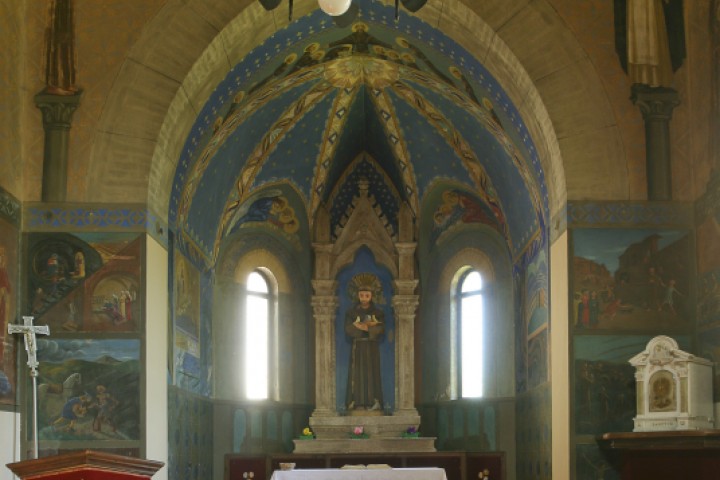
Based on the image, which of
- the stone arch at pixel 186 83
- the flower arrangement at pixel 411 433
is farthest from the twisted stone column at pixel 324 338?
the stone arch at pixel 186 83

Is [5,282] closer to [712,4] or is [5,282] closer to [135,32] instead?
[135,32]

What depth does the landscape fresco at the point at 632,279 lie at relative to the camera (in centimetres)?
1433

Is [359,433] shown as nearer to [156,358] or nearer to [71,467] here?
[156,358]

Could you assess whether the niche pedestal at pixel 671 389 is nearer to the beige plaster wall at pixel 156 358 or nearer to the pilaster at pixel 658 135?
the pilaster at pixel 658 135

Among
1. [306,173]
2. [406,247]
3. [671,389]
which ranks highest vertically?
[306,173]

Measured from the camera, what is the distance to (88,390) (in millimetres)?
14031

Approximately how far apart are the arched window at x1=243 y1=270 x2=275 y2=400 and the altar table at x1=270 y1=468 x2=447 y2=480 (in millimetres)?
4280

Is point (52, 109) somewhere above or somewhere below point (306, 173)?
below

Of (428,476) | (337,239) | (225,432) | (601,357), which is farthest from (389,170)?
(601,357)

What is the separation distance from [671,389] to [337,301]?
8609 mm

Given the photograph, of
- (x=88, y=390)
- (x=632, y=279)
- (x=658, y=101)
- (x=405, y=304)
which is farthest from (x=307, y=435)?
(x=658, y=101)

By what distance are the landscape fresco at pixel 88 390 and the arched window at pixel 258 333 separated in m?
6.63

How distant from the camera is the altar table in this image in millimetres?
16297

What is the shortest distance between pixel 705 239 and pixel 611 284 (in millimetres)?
1113
